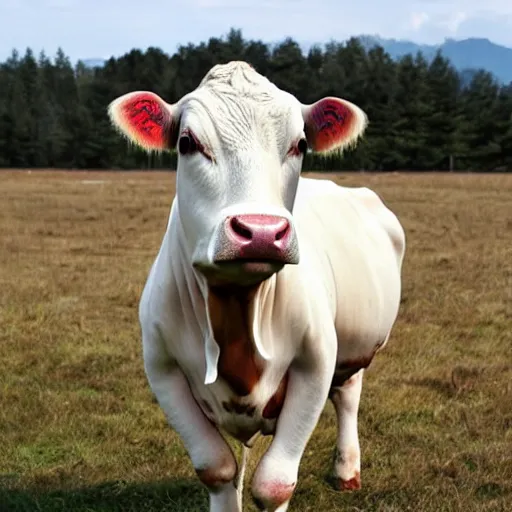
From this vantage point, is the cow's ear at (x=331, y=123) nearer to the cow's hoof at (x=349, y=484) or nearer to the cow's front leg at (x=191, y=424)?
the cow's front leg at (x=191, y=424)

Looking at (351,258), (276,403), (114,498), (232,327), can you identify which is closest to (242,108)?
(232,327)

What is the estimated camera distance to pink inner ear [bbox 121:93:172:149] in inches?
118

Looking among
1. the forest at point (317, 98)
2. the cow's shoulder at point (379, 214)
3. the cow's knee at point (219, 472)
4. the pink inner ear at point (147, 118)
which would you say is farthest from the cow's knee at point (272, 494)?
the forest at point (317, 98)

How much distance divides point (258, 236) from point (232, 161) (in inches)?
13.8

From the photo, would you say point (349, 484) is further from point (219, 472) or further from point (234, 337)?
point (234, 337)

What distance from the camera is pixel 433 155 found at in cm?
5675

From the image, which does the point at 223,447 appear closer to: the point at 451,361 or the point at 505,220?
the point at 451,361

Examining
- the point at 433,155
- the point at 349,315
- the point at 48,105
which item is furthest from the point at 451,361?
the point at 48,105

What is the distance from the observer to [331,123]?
317 cm

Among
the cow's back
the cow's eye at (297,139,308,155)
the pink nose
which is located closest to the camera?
the pink nose

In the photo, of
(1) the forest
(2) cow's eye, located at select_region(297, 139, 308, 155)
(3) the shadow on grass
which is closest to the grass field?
(3) the shadow on grass

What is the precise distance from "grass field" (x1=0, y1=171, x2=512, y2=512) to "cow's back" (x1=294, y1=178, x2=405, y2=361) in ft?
2.75

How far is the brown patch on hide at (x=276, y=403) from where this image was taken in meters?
3.26

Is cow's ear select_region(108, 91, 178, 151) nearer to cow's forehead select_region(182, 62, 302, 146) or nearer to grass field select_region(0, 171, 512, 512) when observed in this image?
cow's forehead select_region(182, 62, 302, 146)
